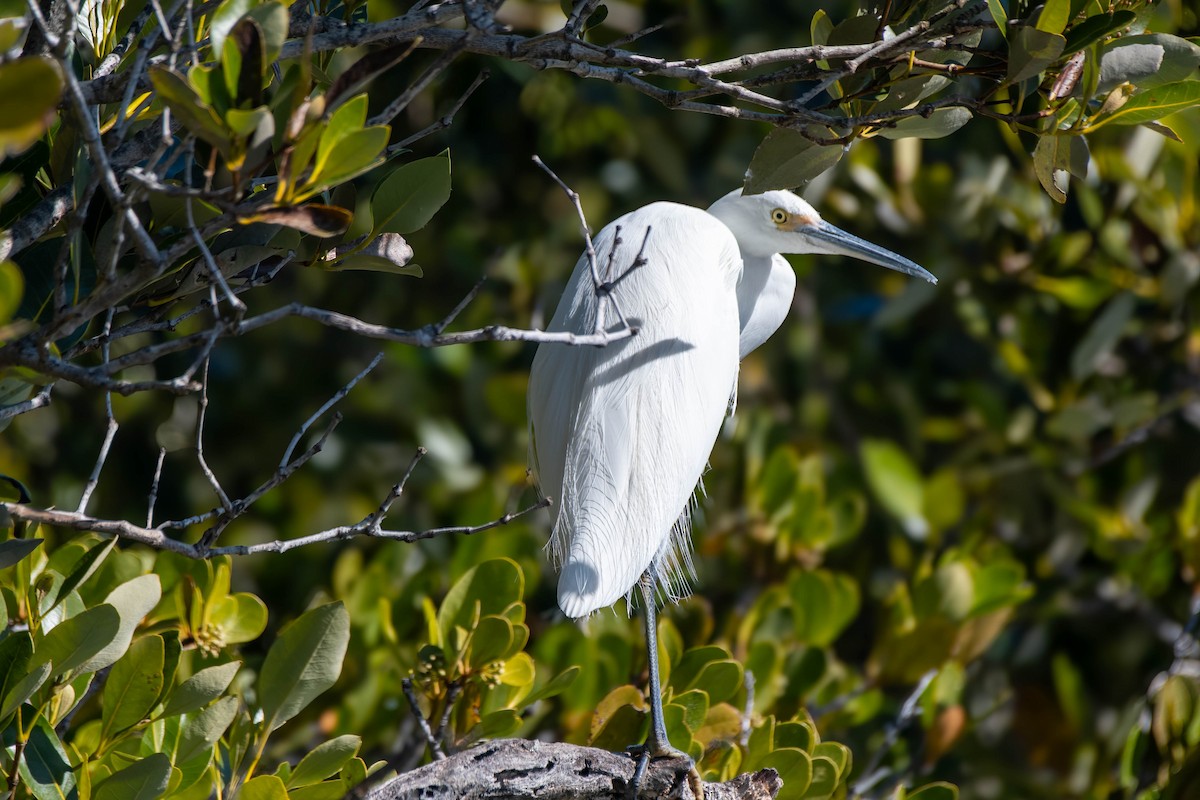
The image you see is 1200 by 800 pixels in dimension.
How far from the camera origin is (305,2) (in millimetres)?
1074

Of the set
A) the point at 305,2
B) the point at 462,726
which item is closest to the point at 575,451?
the point at 462,726

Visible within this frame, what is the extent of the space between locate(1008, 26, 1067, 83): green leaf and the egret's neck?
782 mm

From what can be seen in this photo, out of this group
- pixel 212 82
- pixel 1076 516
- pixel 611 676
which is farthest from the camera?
pixel 1076 516

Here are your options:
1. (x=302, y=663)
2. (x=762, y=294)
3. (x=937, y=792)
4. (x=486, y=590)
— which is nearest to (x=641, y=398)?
(x=486, y=590)

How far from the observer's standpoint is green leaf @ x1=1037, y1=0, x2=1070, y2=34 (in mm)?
971

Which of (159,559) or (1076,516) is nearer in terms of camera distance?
(159,559)

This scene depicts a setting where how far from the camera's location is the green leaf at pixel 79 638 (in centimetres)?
100

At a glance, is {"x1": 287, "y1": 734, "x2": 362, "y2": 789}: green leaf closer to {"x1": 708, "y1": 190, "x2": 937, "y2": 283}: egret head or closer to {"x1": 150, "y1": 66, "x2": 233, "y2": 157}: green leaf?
{"x1": 150, "y1": 66, "x2": 233, "y2": 157}: green leaf

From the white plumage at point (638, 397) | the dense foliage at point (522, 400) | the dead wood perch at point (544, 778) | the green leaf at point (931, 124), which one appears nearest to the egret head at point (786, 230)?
the white plumage at point (638, 397)

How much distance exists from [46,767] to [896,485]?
1.97 meters

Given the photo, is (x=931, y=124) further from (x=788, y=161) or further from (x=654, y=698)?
(x=654, y=698)

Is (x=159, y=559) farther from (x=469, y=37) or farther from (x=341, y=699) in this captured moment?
(x=469, y=37)

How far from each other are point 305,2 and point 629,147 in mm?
2018

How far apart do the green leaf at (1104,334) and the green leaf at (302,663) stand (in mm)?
1977
